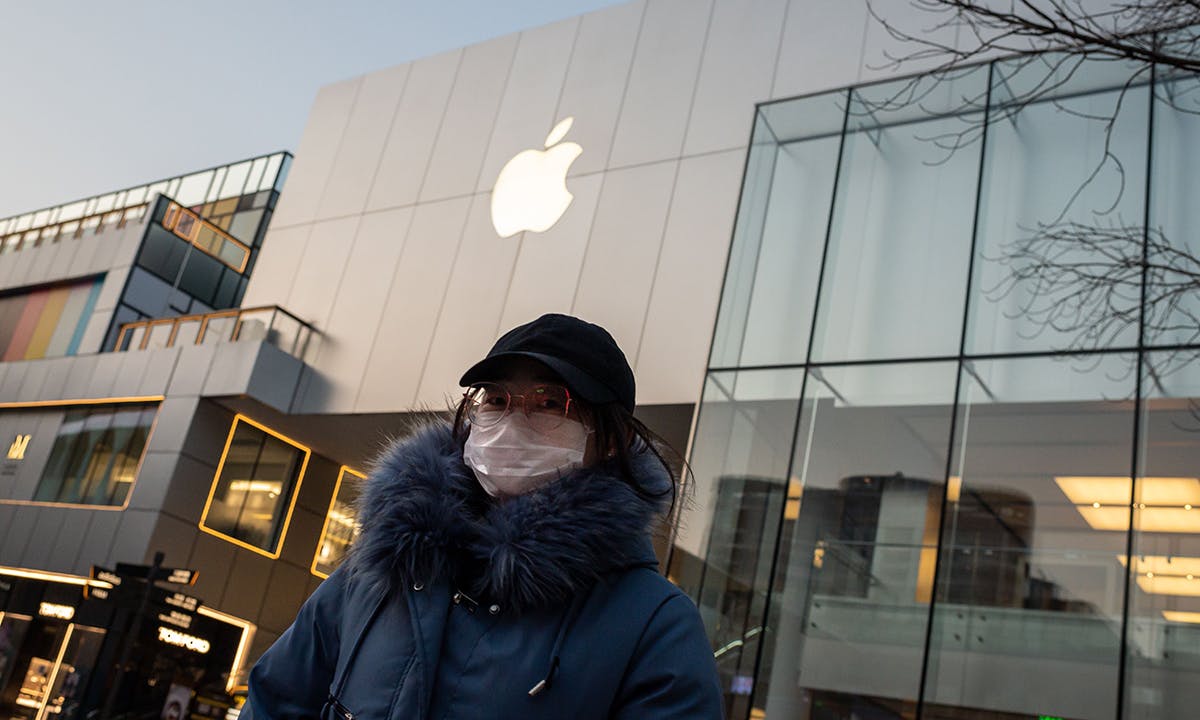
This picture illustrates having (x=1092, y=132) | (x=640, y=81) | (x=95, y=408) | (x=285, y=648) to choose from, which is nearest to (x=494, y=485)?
(x=285, y=648)

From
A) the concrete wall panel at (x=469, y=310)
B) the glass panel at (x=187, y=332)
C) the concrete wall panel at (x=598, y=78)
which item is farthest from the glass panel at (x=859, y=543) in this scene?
the glass panel at (x=187, y=332)

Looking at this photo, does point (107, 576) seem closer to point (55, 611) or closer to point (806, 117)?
point (55, 611)

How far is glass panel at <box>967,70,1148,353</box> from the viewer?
1001 centimetres

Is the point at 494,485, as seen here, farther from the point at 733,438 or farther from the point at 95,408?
the point at 95,408

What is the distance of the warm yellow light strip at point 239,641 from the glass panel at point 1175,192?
52.5ft

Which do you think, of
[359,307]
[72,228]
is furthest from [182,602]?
[72,228]

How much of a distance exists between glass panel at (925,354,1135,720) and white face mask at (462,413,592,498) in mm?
7849

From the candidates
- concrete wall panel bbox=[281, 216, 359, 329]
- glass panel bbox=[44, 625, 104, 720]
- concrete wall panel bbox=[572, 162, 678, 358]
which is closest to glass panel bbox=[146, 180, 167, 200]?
concrete wall panel bbox=[281, 216, 359, 329]

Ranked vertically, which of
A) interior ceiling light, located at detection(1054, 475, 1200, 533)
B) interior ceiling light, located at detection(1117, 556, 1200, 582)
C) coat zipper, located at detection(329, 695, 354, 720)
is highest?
interior ceiling light, located at detection(1054, 475, 1200, 533)

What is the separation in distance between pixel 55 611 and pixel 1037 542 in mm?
17256

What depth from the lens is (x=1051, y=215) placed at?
10727 mm

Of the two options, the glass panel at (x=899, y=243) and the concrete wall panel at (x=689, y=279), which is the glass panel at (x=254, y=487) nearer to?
the concrete wall panel at (x=689, y=279)

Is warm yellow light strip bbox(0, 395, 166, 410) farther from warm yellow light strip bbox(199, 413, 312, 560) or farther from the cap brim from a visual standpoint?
the cap brim

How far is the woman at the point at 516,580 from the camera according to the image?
175cm
